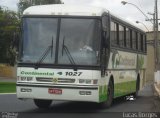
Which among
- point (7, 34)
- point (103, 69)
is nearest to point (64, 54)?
point (103, 69)

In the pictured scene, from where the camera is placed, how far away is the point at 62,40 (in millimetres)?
16438

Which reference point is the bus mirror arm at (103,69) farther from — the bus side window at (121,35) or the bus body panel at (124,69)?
the bus side window at (121,35)

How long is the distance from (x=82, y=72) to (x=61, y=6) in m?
2.38

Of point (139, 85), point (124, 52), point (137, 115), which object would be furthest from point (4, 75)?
point (137, 115)

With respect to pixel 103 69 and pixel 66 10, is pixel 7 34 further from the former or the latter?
pixel 103 69

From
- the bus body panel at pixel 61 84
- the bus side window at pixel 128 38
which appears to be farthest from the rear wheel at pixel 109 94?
the bus side window at pixel 128 38

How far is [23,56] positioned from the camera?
54.5 feet

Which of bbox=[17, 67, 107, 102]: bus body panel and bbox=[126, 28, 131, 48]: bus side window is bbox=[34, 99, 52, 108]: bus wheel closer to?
bbox=[17, 67, 107, 102]: bus body panel

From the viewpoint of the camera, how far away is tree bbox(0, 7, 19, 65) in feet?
171

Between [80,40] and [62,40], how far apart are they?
537 millimetres

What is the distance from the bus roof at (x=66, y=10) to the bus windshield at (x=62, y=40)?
0.66 ft

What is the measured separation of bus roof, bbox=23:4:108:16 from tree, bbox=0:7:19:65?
92.7 ft

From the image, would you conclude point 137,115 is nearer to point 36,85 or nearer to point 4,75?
point 36,85

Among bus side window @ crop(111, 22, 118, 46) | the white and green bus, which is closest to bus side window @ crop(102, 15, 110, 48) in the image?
the white and green bus
